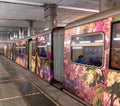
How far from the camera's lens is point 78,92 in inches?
253

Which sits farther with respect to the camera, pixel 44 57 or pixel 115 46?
pixel 44 57

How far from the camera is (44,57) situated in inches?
420

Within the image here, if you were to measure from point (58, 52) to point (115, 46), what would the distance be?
480cm

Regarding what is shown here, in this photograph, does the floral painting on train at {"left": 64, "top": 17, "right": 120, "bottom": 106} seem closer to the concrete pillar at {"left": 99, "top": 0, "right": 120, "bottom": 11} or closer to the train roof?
the train roof

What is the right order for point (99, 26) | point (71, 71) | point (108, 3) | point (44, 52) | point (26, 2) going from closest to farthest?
1. point (99, 26)
2. point (71, 71)
3. point (108, 3)
4. point (44, 52)
5. point (26, 2)

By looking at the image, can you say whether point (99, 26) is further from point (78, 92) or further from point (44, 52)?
point (44, 52)

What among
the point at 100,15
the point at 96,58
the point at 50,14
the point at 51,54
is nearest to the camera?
the point at 100,15

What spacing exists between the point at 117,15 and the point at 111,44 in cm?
73

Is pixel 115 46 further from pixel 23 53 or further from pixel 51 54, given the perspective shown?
pixel 23 53

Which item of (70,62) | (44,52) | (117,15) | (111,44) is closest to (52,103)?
(70,62)

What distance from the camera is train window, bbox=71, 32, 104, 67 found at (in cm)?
509

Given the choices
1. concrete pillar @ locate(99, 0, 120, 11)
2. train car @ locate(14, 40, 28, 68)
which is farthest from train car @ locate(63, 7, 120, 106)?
train car @ locate(14, 40, 28, 68)

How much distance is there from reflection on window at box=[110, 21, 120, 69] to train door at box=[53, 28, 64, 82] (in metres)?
4.14

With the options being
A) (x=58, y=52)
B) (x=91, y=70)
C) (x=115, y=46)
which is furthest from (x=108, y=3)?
(x=115, y=46)
